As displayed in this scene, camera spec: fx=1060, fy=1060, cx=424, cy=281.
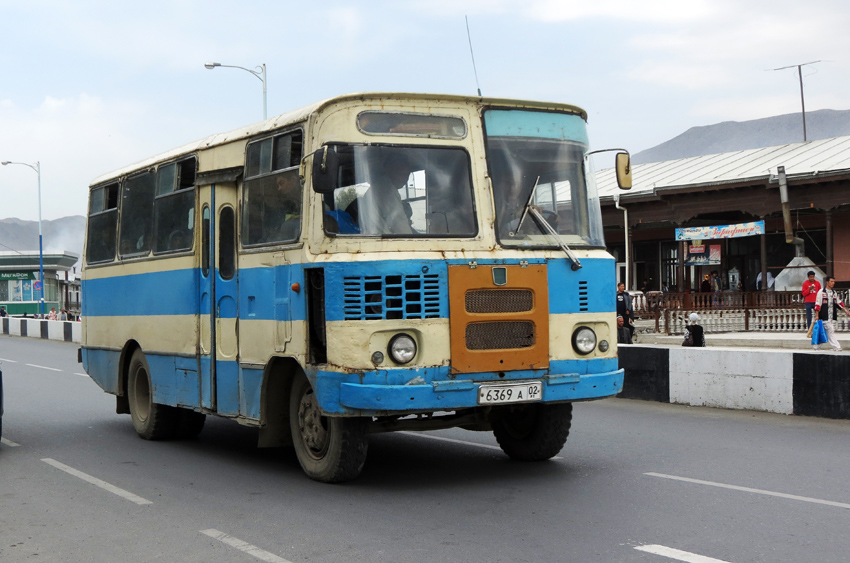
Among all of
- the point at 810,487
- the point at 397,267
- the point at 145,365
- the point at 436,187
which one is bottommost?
the point at 810,487

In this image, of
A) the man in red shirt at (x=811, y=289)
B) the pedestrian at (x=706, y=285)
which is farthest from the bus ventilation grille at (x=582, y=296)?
the pedestrian at (x=706, y=285)

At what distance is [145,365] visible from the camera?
11406 mm

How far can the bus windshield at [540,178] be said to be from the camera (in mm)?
8219

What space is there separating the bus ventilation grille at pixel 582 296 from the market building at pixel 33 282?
69.0 metres

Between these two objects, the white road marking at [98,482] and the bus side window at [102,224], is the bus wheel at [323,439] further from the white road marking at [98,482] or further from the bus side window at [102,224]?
the bus side window at [102,224]

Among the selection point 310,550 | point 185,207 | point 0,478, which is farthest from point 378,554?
point 185,207

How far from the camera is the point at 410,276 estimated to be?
25.4 feet

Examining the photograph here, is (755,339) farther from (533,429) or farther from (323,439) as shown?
(323,439)

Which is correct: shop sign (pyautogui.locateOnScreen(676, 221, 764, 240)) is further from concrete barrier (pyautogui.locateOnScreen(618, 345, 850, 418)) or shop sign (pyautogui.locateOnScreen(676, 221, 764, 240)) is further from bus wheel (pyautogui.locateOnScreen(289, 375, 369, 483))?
bus wheel (pyautogui.locateOnScreen(289, 375, 369, 483))

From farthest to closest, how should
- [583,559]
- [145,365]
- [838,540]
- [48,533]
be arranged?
[145,365], [48,533], [838,540], [583,559]

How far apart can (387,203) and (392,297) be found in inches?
28.2

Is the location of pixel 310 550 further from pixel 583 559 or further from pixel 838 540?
pixel 838 540

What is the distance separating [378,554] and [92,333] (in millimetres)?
8022

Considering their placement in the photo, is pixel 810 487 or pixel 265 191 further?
pixel 265 191
